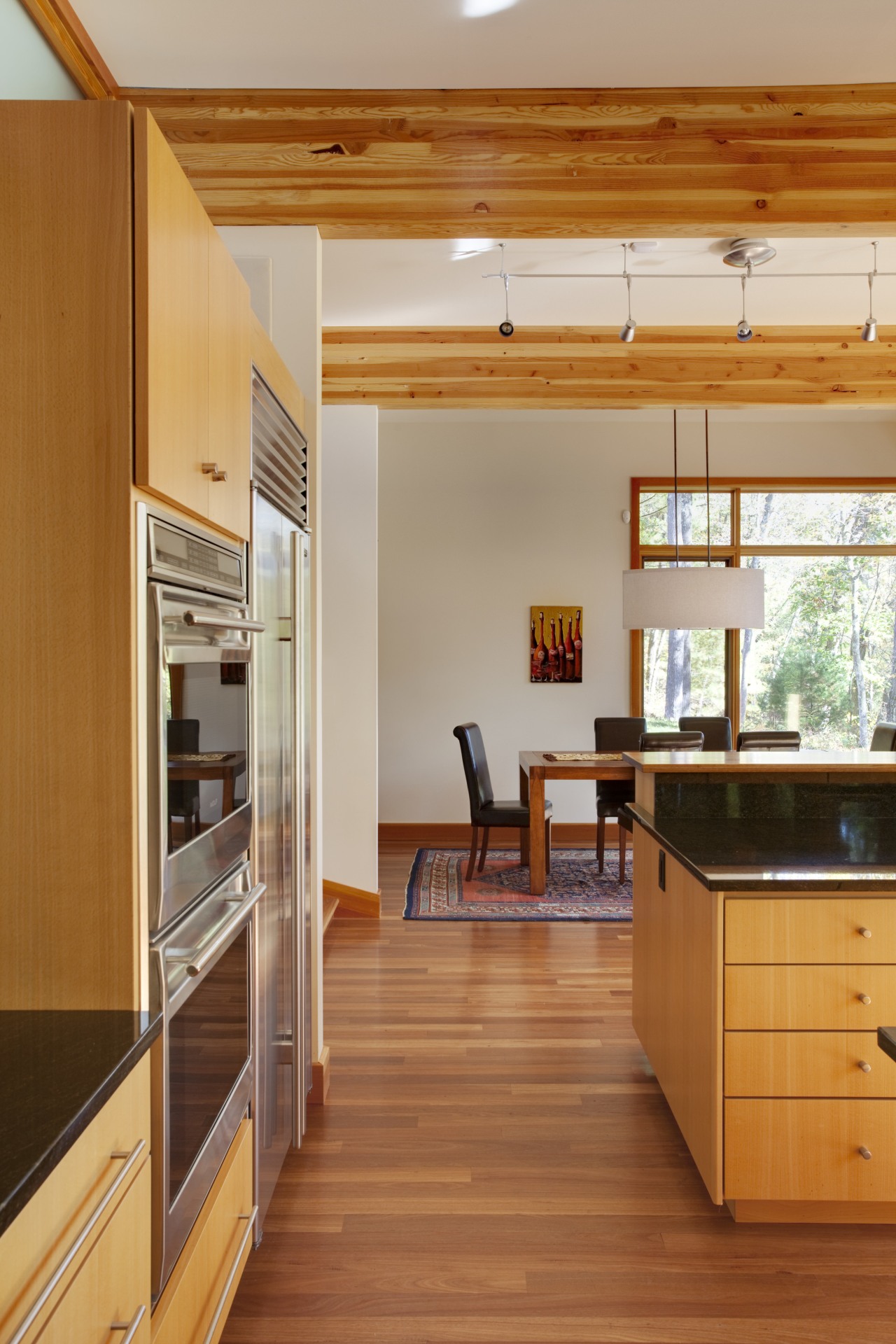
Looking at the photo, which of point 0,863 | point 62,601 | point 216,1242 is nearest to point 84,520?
point 62,601

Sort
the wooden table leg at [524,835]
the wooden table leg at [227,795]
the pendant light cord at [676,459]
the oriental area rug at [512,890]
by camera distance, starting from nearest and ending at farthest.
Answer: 1. the wooden table leg at [227,795]
2. the oriental area rug at [512,890]
3. the wooden table leg at [524,835]
4. the pendant light cord at [676,459]

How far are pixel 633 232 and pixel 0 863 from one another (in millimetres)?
2725

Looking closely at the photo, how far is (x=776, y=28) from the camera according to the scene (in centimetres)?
240

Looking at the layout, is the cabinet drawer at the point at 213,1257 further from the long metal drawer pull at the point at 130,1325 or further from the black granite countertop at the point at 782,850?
the black granite countertop at the point at 782,850

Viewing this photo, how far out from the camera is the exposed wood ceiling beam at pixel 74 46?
86.4 inches

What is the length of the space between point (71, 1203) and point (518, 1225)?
1.67 meters

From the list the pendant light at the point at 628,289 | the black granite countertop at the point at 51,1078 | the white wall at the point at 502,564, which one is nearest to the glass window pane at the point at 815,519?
the white wall at the point at 502,564

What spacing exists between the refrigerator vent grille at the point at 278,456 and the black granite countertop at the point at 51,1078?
1.25 metres

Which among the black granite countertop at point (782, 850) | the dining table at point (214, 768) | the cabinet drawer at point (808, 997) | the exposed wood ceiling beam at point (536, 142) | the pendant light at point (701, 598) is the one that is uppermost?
the exposed wood ceiling beam at point (536, 142)

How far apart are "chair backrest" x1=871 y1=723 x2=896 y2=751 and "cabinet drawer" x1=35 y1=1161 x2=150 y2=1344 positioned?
521 cm

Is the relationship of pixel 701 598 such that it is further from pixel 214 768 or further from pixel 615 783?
pixel 214 768

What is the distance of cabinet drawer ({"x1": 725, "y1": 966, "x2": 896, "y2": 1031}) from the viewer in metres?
2.38

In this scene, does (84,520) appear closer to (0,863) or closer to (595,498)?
(0,863)

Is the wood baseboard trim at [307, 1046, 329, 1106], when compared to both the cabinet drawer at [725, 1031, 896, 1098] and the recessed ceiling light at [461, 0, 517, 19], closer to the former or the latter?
the cabinet drawer at [725, 1031, 896, 1098]
